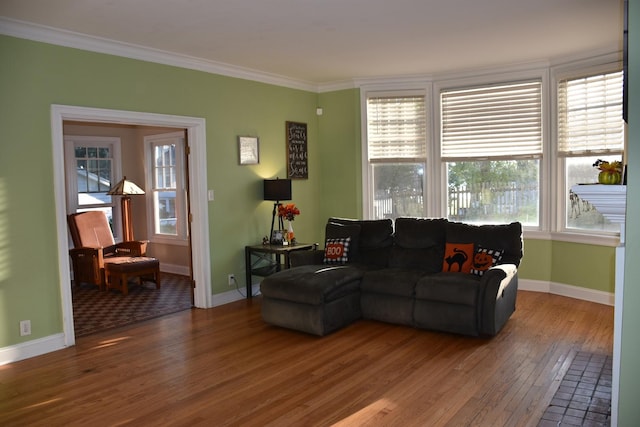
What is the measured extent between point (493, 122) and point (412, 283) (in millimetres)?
2637

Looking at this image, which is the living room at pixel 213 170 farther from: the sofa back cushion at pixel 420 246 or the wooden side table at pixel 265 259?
the sofa back cushion at pixel 420 246

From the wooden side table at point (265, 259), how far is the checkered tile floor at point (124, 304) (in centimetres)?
80

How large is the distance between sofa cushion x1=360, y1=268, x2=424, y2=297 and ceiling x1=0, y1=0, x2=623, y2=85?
2213 mm

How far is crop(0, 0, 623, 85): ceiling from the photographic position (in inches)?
148

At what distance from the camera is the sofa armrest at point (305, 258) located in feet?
17.7

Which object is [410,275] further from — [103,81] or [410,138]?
[103,81]

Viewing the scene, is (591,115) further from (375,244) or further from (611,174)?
(611,174)

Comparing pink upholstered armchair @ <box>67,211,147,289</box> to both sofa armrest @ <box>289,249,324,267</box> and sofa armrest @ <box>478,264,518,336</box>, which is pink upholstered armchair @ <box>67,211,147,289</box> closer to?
sofa armrest @ <box>289,249,324,267</box>

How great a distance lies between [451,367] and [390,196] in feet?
10.8

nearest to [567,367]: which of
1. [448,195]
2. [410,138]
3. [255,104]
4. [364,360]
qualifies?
[364,360]

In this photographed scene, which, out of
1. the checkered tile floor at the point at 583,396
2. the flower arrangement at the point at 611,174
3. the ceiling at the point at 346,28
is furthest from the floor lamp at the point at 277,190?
the flower arrangement at the point at 611,174

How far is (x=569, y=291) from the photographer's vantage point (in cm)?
569

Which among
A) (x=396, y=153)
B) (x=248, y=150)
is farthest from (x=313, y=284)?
(x=396, y=153)

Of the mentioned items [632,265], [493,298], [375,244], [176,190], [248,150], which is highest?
[248,150]
